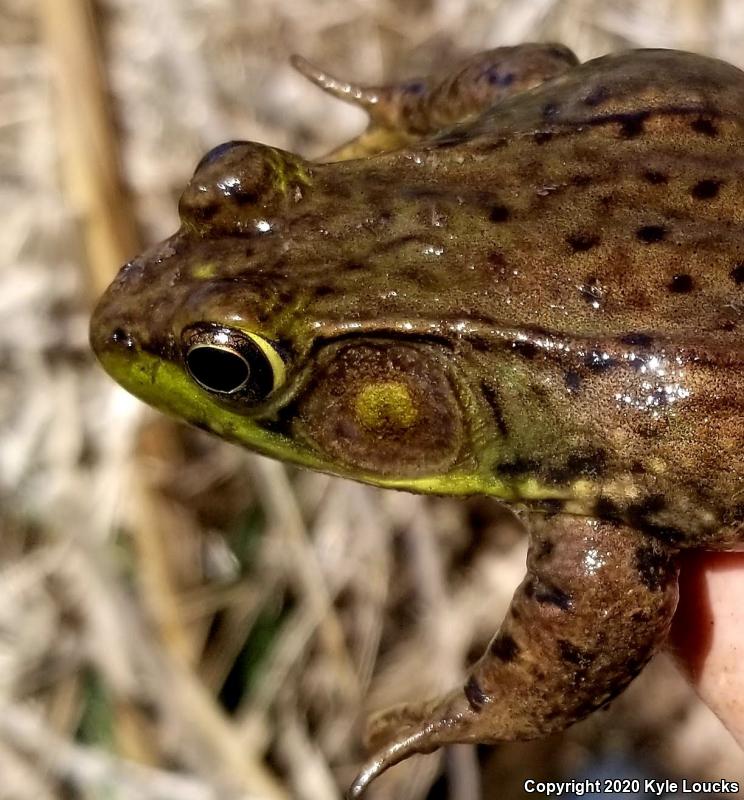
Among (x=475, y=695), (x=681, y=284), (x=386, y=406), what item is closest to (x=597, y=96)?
(x=681, y=284)

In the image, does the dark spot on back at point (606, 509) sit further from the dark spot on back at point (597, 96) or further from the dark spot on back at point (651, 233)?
the dark spot on back at point (597, 96)

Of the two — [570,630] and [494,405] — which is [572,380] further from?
[570,630]

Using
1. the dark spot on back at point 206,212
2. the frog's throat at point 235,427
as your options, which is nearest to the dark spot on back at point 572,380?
the frog's throat at point 235,427

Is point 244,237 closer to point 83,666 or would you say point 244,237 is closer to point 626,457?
point 626,457

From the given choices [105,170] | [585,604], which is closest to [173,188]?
[105,170]

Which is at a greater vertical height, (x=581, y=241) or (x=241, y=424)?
(x=581, y=241)

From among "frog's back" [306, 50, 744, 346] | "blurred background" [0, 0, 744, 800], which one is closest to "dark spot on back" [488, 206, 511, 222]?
"frog's back" [306, 50, 744, 346]

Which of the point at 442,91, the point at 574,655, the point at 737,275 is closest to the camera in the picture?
the point at 737,275
